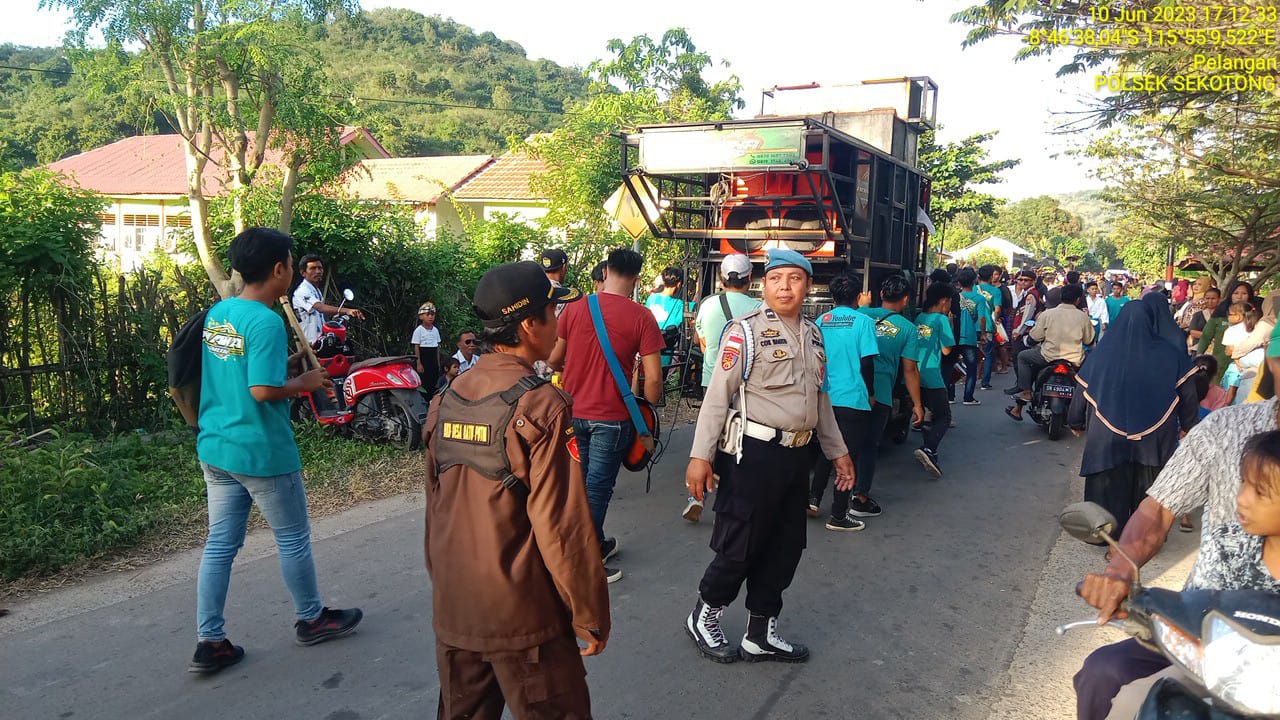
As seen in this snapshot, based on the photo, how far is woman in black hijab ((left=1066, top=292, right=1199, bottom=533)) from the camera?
4.73m

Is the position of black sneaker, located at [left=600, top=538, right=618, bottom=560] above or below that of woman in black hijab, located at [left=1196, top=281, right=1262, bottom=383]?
below

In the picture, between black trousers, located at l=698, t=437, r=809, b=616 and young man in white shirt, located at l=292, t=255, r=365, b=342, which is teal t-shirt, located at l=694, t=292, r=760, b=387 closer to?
black trousers, located at l=698, t=437, r=809, b=616

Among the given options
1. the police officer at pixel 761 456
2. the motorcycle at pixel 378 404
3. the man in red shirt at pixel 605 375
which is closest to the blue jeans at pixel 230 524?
the man in red shirt at pixel 605 375

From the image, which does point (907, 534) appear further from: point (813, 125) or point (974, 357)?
point (974, 357)

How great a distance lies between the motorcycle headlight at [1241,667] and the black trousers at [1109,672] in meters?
0.56

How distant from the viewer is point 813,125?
709 cm

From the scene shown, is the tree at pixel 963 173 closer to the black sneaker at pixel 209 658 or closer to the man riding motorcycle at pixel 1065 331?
the man riding motorcycle at pixel 1065 331

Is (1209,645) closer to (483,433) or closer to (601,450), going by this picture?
(483,433)

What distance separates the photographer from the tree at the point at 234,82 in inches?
297

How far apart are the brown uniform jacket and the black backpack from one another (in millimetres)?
1852

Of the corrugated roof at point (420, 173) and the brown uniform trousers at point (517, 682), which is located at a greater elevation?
the corrugated roof at point (420, 173)

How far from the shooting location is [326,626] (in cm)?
375

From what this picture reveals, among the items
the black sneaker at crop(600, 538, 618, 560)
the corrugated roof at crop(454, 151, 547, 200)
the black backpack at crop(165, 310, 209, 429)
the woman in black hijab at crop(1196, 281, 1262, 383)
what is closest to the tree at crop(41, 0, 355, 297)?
the black backpack at crop(165, 310, 209, 429)

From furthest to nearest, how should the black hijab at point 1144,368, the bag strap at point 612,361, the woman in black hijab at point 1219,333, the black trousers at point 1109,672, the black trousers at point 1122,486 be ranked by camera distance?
the woman in black hijab at point 1219,333 → the black trousers at point 1122,486 → the black hijab at point 1144,368 → the bag strap at point 612,361 → the black trousers at point 1109,672
